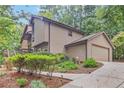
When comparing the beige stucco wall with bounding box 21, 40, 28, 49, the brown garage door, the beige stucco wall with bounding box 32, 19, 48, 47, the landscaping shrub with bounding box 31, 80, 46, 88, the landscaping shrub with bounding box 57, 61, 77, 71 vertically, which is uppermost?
the beige stucco wall with bounding box 32, 19, 48, 47

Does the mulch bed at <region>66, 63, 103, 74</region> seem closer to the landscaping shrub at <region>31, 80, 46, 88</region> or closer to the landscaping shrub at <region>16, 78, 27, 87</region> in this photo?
the landscaping shrub at <region>31, 80, 46, 88</region>

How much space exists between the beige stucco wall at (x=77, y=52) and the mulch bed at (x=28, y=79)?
0.40 m

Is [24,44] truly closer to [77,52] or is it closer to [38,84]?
[38,84]

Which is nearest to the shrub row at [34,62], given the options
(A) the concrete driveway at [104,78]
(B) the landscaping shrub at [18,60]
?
(B) the landscaping shrub at [18,60]

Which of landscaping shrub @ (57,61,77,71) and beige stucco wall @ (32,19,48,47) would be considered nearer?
landscaping shrub @ (57,61,77,71)

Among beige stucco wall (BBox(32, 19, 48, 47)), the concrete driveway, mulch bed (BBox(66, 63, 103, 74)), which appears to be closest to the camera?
the concrete driveway

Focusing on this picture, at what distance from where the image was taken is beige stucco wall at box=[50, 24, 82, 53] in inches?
141

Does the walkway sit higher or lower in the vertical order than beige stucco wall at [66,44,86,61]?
lower

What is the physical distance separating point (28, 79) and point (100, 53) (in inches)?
44.9

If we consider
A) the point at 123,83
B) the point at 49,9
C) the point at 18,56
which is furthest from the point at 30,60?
the point at 123,83

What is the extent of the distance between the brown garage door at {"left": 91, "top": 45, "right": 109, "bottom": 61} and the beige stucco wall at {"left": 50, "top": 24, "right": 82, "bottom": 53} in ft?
0.98

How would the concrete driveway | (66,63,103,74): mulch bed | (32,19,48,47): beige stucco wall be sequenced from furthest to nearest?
(32,19,48,47): beige stucco wall, (66,63,103,74): mulch bed, the concrete driveway

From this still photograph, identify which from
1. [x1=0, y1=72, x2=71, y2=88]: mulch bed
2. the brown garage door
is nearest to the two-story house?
the brown garage door
